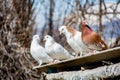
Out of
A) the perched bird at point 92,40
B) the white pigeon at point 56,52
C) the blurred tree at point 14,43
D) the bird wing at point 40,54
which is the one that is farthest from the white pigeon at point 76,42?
the blurred tree at point 14,43

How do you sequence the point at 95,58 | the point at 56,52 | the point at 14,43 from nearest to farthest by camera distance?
1. the point at 95,58
2. the point at 56,52
3. the point at 14,43

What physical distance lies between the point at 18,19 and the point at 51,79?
13.8ft

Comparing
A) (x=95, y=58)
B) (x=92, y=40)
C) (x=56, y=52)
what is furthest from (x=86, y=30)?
(x=56, y=52)

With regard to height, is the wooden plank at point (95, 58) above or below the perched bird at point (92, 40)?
below

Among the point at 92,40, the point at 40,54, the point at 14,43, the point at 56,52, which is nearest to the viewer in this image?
the point at 92,40

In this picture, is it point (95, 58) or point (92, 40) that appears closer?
point (95, 58)

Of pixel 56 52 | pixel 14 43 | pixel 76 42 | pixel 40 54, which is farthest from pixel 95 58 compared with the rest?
pixel 14 43

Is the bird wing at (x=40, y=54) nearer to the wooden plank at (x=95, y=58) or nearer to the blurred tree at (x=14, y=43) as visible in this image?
the wooden plank at (x=95, y=58)

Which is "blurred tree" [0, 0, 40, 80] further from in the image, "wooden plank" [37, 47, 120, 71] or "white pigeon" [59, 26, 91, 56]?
"wooden plank" [37, 47, 120, 71]

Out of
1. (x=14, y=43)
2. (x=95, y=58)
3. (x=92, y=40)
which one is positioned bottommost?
(x=14, y=43)

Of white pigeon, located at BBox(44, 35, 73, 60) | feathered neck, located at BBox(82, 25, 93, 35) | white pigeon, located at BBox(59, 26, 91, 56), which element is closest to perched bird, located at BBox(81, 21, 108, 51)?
feathered neck, located at BBox(82, 25, 93, 35)

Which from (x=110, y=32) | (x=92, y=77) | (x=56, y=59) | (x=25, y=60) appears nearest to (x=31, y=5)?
(x=25, y=60)

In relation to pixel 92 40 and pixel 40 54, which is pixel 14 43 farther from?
pixel 92 40

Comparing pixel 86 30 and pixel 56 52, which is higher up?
pixel 86 30
